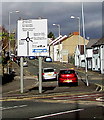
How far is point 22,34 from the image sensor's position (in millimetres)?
20750

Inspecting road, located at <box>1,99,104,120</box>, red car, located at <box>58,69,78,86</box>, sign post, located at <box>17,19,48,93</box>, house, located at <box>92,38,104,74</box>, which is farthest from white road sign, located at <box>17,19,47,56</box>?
house, located at <box>92,38,104,74</box>

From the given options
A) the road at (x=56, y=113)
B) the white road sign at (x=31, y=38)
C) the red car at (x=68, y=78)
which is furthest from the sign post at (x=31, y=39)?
the red car at (x=68, y=78)

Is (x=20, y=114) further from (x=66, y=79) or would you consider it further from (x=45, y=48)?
(x=66, y=79)

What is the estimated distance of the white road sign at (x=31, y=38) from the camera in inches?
809

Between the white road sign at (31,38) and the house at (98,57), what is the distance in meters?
36.5

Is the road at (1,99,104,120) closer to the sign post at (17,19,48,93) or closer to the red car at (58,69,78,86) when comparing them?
the sign post at (17,19,48,93)

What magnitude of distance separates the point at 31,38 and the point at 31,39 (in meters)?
0.06

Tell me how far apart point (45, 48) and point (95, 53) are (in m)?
42.4

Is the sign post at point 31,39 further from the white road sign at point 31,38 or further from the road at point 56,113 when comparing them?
the road at point 56,113

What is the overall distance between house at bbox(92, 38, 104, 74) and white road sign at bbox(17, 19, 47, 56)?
36.5m

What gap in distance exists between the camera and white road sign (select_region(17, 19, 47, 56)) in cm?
2055

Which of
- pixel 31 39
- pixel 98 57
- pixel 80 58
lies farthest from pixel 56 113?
pixel 80 58

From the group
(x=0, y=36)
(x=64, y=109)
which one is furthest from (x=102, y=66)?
(x=64, y=109)

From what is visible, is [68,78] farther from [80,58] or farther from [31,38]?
[80,58]
